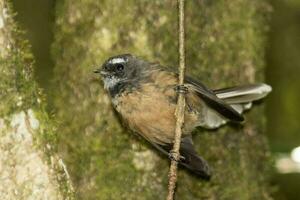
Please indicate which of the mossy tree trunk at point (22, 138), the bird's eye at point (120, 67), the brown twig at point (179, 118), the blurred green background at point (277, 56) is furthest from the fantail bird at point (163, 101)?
the blurred green background at point (277, 56)

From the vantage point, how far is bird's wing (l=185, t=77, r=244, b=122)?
533 cm

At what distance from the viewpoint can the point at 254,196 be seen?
5887 mm

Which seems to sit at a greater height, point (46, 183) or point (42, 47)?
point (42, 47)

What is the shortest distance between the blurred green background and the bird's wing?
1.92 metres

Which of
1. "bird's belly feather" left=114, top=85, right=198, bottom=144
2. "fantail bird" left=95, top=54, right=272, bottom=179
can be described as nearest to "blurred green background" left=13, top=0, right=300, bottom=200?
"fantail bird" left=95, top=54, right=272, bottom=179

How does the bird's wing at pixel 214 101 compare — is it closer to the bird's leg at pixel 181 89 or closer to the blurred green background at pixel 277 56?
the bird's leg at pixel 181 89

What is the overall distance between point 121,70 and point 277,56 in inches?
122

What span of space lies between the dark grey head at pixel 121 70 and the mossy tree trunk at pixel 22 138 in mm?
1136

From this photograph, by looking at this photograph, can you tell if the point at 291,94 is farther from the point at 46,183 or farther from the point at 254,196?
the point at 46,183

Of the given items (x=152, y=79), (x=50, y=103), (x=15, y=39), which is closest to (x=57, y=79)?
(x=50, y=103)

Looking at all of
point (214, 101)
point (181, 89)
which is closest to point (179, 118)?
point (181, 89)

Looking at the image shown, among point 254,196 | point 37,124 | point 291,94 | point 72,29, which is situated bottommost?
point 254,196

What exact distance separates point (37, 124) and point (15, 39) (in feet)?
1.92

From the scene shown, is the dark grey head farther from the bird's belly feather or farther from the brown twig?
the brown twig
